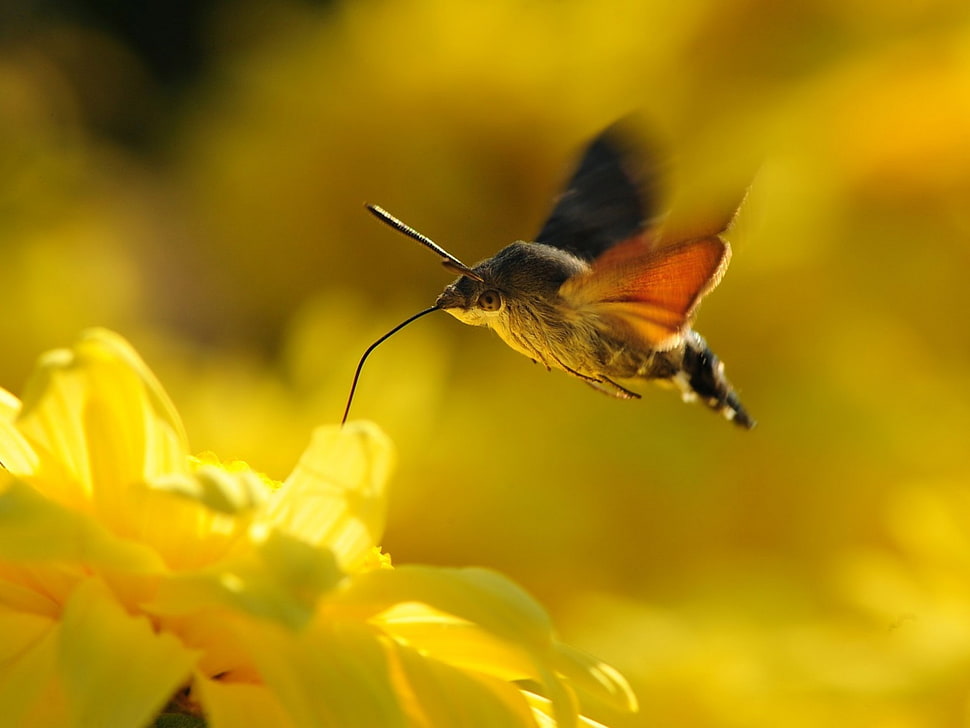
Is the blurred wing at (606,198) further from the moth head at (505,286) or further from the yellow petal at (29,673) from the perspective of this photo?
the yellow petal at (29,673)

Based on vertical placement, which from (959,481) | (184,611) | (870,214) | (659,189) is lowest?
(184,611)

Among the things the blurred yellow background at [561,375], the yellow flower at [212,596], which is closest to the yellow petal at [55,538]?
the yellow flower at [212,596]

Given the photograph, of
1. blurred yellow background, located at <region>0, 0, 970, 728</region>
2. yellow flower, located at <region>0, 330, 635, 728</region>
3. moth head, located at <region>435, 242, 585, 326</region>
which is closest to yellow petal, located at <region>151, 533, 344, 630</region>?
yellow flower, located at <region>0, 330, 635, 728</region>

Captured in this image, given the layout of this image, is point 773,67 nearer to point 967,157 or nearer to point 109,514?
point 967,157

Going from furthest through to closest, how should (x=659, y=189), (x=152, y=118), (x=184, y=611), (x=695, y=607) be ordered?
1. (x=152, y=118)
2. (x=695, y=607)
3. (x=659, y=189)
4. (x=184, y=611)

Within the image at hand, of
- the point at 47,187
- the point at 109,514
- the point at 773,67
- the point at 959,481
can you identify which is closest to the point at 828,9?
the point at 773,67

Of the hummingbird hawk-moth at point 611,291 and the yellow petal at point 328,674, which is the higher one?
the hummingbird hawk-moth at point 611,291

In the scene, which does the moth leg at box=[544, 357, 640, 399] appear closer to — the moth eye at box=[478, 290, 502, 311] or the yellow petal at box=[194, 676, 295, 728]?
the moth eye at box=[478, 290, 502, 311]

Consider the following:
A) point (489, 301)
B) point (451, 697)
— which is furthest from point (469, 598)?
point (489, 301)
